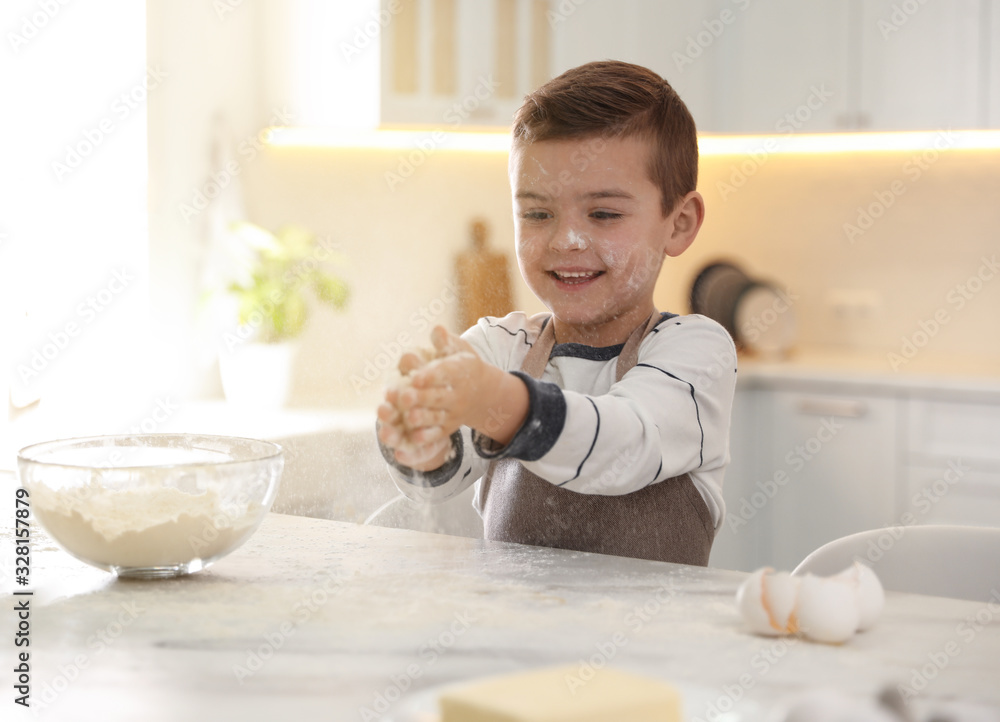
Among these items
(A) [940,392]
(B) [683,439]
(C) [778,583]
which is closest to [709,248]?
(A) [940,392]

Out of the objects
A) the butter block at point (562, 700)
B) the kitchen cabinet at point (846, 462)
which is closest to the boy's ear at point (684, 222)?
the butter block at point (562, 700)

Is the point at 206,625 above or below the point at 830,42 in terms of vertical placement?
below

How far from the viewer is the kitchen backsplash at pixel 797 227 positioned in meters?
1.55

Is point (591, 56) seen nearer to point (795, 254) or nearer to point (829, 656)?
point (795, 254)

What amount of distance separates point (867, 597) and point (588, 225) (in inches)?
17.1

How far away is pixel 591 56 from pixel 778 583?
175 centimetres

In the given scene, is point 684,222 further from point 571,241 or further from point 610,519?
point 610,519

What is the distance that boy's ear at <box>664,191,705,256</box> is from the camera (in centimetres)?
94

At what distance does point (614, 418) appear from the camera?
720mm

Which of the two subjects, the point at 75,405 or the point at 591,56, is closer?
the point at 75,405

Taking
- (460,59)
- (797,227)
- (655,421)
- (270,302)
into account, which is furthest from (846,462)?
(655,421)

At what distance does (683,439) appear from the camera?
0.79 m

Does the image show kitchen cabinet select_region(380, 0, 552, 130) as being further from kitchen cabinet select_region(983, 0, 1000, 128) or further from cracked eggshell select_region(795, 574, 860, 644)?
cracked eggshell select_region(795, 574, 860, 644)

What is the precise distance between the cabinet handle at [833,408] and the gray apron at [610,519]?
1.35 metres
